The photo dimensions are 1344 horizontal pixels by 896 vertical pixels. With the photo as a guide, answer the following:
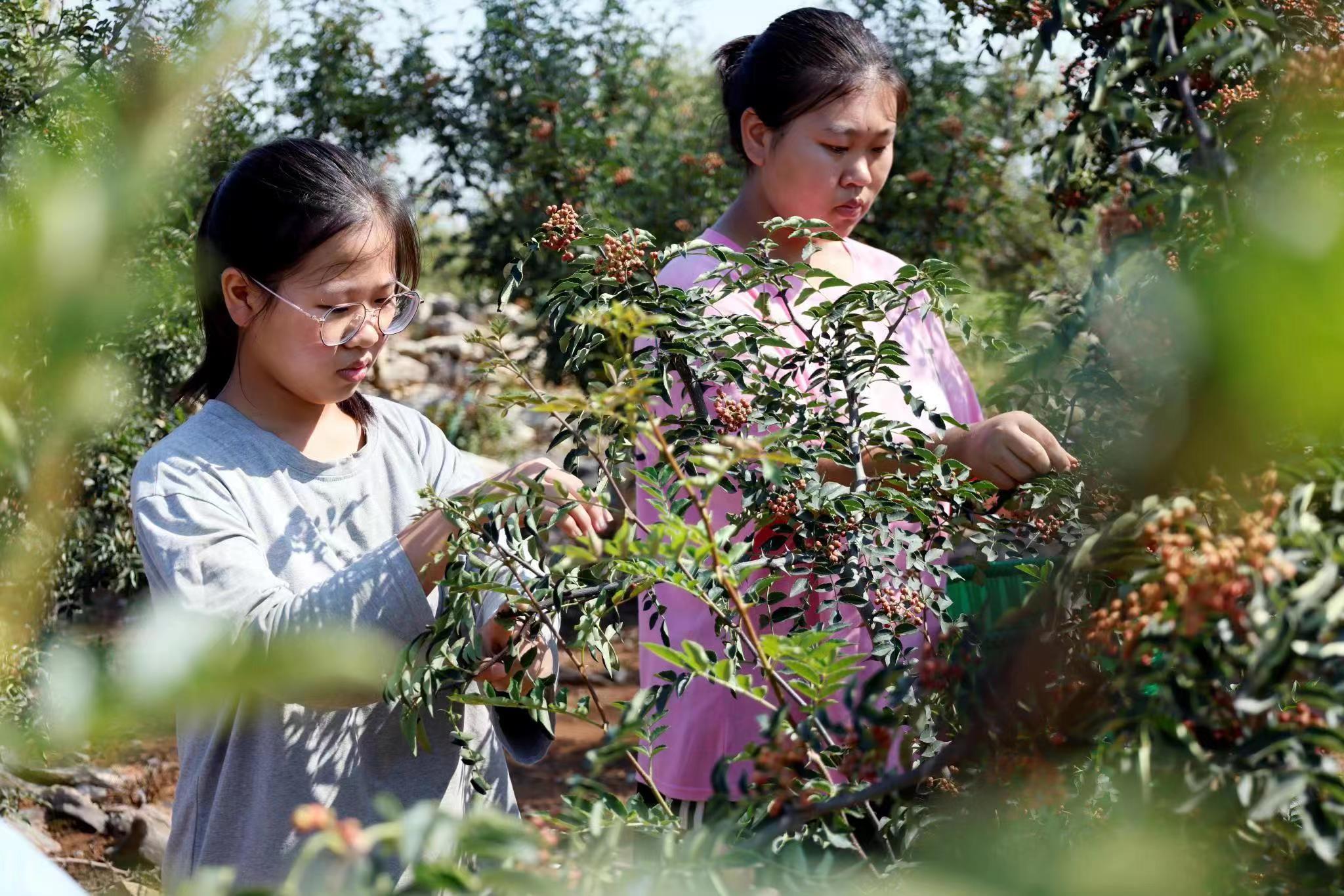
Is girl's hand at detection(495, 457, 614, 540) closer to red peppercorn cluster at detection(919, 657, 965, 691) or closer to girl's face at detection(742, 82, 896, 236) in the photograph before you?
red peppercorn cluster at detection(919, 657, 965, 691)

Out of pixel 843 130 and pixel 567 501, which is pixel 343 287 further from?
pixel 843 130

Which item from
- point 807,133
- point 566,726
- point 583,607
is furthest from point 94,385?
point 566,726

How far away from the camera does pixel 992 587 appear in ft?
5.20

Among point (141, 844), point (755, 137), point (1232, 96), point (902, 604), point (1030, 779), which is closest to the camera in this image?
point (1030, 779)

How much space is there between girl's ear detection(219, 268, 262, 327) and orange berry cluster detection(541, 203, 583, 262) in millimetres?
390

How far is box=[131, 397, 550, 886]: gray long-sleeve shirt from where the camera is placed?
56.0 inches

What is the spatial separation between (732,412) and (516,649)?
343 mm

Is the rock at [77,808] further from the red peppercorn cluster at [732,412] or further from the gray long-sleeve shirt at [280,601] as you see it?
the red peppercorn cluster at [732,412]

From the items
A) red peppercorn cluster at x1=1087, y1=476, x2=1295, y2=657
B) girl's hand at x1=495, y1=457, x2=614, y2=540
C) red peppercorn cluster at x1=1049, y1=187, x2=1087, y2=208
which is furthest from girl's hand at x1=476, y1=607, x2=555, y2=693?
red peppercorn cluster at x1=1049, y1=187, x2=1087, y2=208

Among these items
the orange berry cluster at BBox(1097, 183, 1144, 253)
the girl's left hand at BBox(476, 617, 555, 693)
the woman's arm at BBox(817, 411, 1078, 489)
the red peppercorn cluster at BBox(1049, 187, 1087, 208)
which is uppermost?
the red peppercorn cluster at BBox(1049, 187, 1087, 208)

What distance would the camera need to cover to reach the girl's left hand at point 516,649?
1.40 m

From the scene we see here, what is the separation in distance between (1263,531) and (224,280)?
124 cm

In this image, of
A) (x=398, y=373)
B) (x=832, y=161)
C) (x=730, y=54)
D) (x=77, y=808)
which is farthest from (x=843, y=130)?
(x=398, y=373)

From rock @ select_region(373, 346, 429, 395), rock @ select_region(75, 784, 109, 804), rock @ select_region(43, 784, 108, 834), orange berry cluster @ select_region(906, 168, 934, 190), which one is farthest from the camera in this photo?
rock @ select_region(373, 346, 429, 395)
